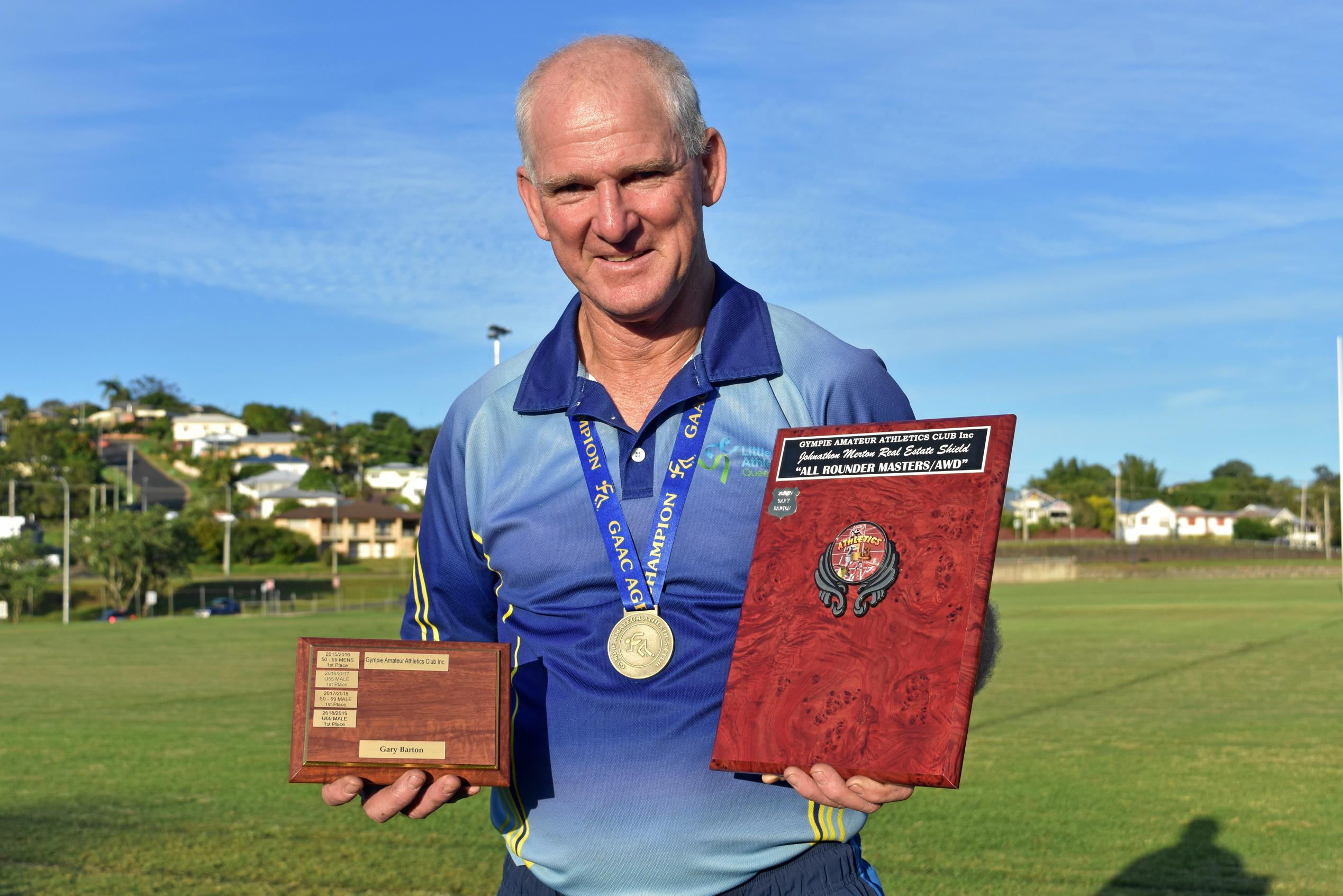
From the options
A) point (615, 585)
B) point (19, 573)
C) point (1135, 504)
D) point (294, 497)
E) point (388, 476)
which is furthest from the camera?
point (388, 476)

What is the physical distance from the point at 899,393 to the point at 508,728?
33.8 inches

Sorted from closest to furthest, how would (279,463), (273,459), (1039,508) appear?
(1039,508), (279,463), (273,459)

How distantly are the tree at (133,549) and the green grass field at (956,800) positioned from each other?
45.1m

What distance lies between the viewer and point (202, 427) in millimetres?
186250

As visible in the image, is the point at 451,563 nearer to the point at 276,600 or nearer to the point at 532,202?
the point at 532,202

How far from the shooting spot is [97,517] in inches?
2613

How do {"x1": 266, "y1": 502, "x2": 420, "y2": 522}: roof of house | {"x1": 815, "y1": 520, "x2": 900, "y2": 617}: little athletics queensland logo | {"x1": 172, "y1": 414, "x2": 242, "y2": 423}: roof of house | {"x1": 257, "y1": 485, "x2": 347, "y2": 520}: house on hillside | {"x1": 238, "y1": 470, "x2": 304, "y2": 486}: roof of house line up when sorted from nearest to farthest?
{"x1": 815, "y1": 520, "x2": 900, "y2": 617}: little athletics queensland logo → {"x1": 266, "y1": 502, "x2": 420, "y2": 522}: roof of house → {"x1": 257, "y1": 485, "x2": 347, "y2": 520}: house on hillside → {"x1": 238, "y1": 470, "x2": 304, "y2": 486}: roof of house → {"x1": 172, "y1": 414, "x2": 242, "y2": 423}: roof of house

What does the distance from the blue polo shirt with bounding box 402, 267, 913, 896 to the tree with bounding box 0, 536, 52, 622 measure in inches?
2495

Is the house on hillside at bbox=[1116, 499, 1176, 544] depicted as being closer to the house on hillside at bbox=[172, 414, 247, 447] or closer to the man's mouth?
the house on hillside at bbox=[172, 414, 247, 447]

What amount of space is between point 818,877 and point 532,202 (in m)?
1.22

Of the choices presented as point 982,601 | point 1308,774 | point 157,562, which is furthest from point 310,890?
point 157,562

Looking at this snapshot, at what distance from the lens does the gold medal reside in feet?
7.50

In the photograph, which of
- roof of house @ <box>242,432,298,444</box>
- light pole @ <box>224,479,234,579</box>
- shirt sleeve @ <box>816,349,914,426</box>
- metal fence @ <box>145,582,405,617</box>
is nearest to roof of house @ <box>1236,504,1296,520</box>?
light pole @ <box>224,479,234,579</box>

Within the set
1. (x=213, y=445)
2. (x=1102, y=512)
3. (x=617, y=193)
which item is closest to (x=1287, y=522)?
(x=1102, y=512)
